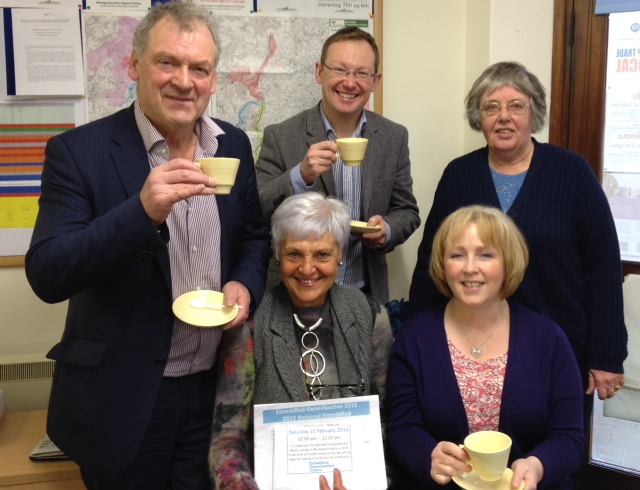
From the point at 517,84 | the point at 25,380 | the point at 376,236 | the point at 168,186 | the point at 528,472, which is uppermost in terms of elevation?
the point at 517,84

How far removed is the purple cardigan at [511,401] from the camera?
1.85 metres

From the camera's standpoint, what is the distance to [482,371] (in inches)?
75.7

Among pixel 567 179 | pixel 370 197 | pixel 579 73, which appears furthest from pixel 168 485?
pixel 579 73

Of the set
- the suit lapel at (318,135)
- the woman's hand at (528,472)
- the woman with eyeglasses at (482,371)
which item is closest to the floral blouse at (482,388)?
the woman with eyeglasses at (482,371)

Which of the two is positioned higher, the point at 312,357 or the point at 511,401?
the point at 312,357

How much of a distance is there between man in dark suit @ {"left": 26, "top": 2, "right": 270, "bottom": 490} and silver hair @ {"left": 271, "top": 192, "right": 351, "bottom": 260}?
15 centimetres

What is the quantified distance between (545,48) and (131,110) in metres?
1.96

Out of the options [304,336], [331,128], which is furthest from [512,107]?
[304,336]

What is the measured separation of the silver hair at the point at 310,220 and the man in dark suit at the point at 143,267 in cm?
15

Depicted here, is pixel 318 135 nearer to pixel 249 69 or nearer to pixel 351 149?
pixel 351 149

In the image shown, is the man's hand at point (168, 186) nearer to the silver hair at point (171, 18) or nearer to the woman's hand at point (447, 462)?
the silver hair at point (171, 18)

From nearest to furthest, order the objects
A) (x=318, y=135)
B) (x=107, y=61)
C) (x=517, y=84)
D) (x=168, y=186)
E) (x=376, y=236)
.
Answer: (x=168, y=186) → (x=517, y=84) → (x=376, y=236) → (x=318, y=135) → (x=107, y=61)

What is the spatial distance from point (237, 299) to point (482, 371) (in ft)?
2.50

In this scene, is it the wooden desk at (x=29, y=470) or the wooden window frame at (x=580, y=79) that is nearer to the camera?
the wooden desk at (x=29, y=470)
